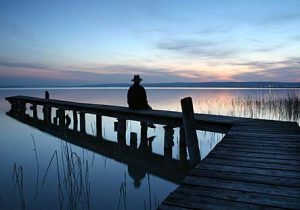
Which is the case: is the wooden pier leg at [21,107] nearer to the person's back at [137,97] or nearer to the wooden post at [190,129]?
the person's back at [137,97]

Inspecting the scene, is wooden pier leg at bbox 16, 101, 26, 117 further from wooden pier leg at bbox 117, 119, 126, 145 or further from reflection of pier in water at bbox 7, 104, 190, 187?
wooden pier leg at bbox 117, 119, 126, 145

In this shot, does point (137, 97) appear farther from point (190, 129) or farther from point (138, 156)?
point (190, 129)

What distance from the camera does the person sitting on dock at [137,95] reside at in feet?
37.9

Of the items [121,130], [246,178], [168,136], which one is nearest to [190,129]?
[168,136]

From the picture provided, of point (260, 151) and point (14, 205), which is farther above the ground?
point (260, 151)

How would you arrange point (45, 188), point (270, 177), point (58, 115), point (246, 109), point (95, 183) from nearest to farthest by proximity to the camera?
1. point (270, 177)
2. point (45, 188)
3. point (95, 183)
4. point (58, 115)
5. point (246, 109)

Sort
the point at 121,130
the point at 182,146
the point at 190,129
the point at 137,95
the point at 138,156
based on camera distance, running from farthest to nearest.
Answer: the point at 121,130 → the point at 137,95 → the point at 182,146 → the point at 138,156 → the point at 190,129

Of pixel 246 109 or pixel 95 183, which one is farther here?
pixel 246 109

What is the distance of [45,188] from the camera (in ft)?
22.6

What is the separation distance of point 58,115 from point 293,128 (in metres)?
14.6

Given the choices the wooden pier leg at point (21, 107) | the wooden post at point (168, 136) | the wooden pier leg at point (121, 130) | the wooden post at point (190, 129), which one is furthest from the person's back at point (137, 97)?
the wooden pier leg at point (21, 107)

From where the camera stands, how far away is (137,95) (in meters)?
11.8

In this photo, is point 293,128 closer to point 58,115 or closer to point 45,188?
point 45,188

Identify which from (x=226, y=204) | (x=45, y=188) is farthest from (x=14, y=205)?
(x=226, y=204)
